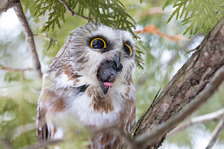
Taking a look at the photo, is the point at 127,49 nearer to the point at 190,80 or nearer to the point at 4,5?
the point at 190,80

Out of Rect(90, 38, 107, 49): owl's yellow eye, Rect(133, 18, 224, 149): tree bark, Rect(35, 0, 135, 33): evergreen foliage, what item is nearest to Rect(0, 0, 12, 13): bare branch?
Rect(35, 0, 135, 33): evergreen foliage

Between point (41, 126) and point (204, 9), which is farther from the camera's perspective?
point (41, 126)

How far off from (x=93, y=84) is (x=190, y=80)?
0.59m

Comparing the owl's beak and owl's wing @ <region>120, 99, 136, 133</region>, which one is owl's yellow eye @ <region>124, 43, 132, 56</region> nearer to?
the owl's beak

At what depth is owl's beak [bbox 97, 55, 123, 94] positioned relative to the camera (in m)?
1.52

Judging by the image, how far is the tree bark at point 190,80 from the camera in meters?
1.14

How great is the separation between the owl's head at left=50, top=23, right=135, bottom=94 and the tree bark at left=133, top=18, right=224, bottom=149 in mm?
327

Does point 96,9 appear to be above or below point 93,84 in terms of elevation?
above

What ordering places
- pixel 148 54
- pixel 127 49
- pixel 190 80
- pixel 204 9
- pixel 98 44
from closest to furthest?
pixel 190 80
pixel 204 9
pixel 98 44
pixel 127 49
pixel 148 54

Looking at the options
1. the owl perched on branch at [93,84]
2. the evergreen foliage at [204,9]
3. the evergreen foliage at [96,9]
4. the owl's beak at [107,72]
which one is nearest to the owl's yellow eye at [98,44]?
the owl perched on branch at [93,84]

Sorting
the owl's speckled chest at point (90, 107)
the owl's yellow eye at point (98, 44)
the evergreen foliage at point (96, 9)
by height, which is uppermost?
the evergreen foliage at point (96, 9)

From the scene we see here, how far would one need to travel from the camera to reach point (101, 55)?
1.54 m

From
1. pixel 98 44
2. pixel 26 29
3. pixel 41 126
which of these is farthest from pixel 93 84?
pixel 26 29

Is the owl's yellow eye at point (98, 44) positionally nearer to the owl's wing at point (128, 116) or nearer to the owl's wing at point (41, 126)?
the owl's wing at point (128, 116)
